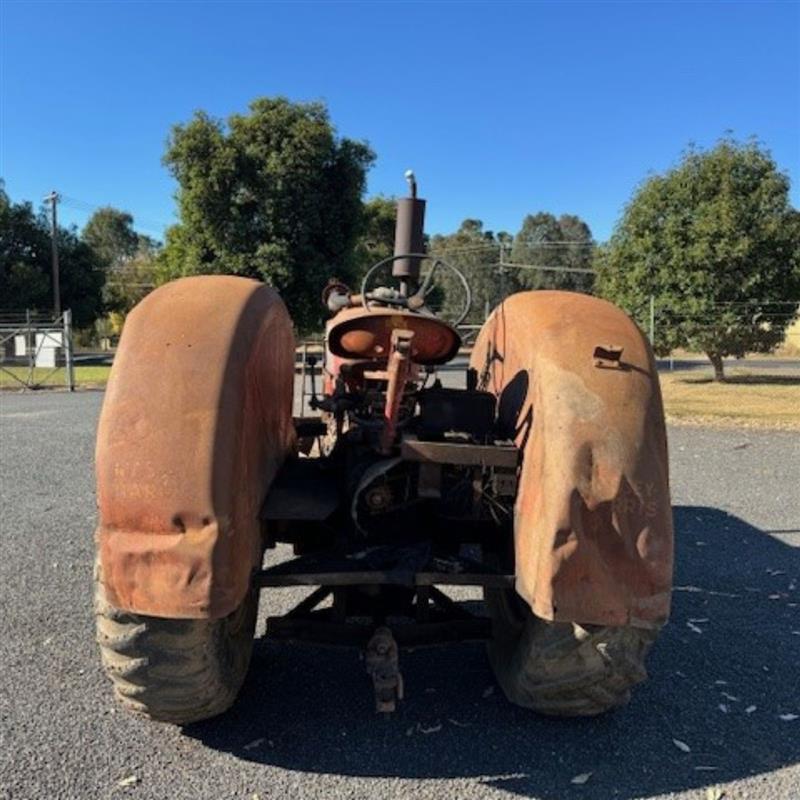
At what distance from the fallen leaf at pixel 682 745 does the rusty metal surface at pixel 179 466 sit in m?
1.98

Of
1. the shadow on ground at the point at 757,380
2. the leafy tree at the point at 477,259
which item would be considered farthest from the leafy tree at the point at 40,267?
the shadow on ground at the point at 757,380

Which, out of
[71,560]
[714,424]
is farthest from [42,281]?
[71,560]

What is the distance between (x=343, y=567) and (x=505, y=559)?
0.96m

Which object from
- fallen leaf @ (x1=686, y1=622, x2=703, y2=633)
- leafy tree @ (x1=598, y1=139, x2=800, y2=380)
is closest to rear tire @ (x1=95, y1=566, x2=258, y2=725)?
fallen leaf @ (x1=686, y1=622, x2=703, y2=633)

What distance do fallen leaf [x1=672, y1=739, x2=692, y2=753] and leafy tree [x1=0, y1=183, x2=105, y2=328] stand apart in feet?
138

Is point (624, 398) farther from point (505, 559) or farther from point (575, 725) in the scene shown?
point (575, 725)

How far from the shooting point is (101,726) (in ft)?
11.8

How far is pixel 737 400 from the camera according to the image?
59.8 feet

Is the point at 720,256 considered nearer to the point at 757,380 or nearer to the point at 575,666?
the point at 757,380

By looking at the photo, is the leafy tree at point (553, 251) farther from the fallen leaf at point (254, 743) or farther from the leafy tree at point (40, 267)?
the fallen leaf at point (254, 743)

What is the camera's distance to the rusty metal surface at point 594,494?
2842 mm

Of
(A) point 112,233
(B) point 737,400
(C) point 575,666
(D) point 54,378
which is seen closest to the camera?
(C) point 575,666

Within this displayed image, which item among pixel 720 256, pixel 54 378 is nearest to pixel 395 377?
pixel 720 256

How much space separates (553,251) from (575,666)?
2599 inches
